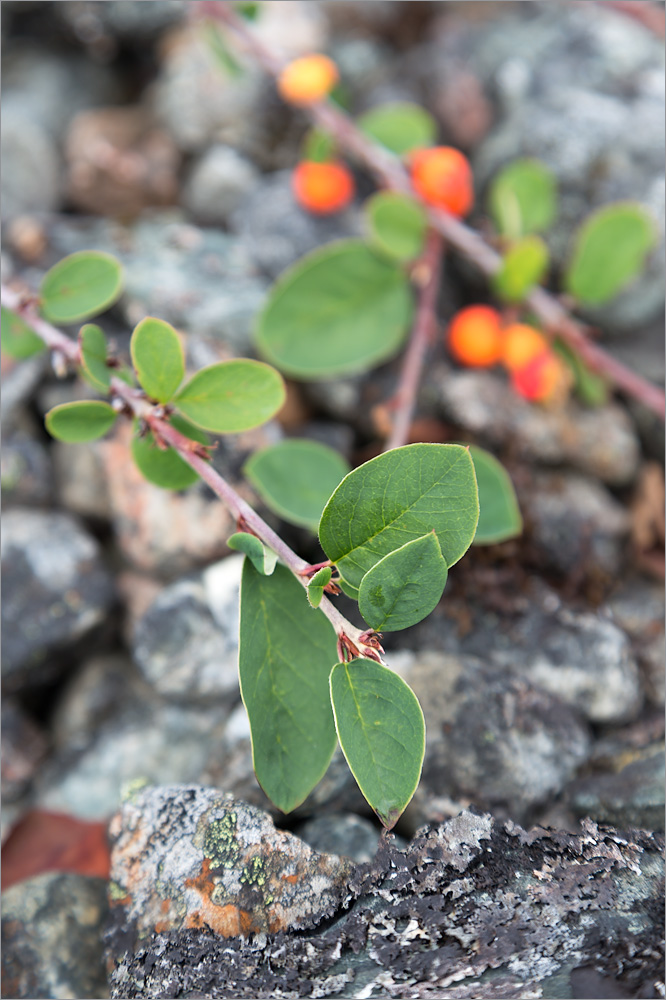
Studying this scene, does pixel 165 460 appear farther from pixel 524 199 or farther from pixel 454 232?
pixel 524 199

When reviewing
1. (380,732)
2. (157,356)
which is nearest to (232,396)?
(157,356)

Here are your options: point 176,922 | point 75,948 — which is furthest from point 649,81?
point 75,948

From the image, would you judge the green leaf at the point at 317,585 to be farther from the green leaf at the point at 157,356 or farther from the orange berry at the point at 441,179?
the orange berry at the point at 441,179

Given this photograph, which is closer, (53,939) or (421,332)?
(53,939)

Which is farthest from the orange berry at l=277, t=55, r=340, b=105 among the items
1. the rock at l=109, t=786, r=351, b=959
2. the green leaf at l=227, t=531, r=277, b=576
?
the rock at l=109, t=786, r=351, b=959

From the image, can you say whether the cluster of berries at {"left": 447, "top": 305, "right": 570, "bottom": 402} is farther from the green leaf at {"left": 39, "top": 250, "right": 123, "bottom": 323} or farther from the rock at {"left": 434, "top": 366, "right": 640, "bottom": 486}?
the green leaf at {"left": 39, "top": 250, "right": 123, "bottom": 323}

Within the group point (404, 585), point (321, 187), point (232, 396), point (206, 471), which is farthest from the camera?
point (321, 187)

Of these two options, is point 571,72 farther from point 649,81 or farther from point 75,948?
point 75,948
